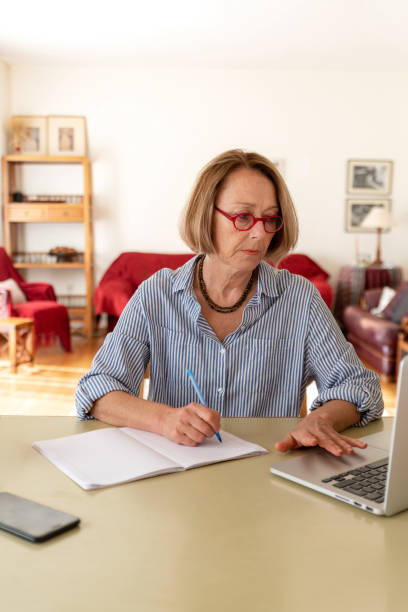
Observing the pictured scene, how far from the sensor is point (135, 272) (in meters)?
6.14

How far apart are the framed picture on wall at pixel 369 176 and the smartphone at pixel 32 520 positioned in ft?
20.4

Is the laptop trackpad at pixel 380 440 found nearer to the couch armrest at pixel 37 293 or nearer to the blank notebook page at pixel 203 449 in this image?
the blank notebook page at pixel 203 449

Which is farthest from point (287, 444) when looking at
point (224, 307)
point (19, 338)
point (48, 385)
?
point (19, 338)

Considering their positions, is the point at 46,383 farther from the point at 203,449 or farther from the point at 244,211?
the point at 203,449

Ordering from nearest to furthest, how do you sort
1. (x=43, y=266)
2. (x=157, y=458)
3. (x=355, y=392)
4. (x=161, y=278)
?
(x=157, y=458), (x=355, y=392), (x=161, y=278), (x=43, y=266)

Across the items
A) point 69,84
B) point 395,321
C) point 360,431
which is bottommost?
point 395,321

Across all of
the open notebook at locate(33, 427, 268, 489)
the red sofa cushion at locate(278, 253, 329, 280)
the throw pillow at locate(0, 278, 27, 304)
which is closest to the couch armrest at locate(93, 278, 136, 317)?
the throw pillow at locate(0, 278, 27, 304)

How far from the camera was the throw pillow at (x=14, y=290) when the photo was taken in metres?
5.31

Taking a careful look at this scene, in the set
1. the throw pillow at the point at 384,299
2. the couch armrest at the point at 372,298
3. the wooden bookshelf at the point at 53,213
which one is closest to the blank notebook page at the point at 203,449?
the throw pillow at the point at 384,299

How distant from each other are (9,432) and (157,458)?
1.04 feet

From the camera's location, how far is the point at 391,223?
6188 millimetres

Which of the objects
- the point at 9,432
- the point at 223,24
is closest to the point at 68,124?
the point at 223,24

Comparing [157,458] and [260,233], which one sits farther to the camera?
[260,233]

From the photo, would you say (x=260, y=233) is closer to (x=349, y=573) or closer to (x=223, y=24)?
(x=349, y=573)
